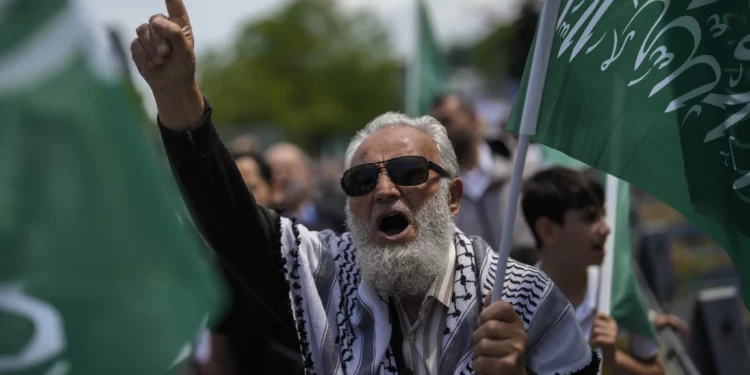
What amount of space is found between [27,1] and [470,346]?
172cm

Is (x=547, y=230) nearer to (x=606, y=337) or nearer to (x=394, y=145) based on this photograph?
(x=606, y=337)

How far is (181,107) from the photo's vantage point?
265 cm

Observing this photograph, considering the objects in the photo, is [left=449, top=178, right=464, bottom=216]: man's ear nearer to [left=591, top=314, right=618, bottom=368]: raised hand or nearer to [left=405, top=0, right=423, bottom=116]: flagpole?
[left=591, top=314, right=618, bottom=368]: raised hand

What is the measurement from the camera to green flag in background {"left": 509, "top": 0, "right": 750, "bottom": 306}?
2.61m

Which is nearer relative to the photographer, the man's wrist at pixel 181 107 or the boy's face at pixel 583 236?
the man's wrist at pixel 181 107

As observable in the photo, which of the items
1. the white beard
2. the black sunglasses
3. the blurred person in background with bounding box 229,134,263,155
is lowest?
the blurred person in background with bounding box 229,134,263,155

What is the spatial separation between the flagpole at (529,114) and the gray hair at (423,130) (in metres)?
0.56

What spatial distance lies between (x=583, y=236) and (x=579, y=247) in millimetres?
67

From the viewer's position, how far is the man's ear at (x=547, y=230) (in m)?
4.03

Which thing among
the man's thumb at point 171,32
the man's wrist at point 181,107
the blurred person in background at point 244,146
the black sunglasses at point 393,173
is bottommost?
the blurred person in background at point 244,146

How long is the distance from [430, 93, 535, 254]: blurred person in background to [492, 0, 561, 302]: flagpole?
8.01 ft

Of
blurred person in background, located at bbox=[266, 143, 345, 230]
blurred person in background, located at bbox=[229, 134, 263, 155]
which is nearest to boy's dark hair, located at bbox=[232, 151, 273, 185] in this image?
blurred person in background, located at bbox=[229, 134, 263, 155]

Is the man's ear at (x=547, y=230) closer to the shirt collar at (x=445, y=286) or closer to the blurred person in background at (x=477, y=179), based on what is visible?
the blurred person in background at (x=477, y=179)

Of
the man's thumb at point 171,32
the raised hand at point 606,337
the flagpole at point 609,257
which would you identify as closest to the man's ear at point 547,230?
the flagpole at point 609,257
